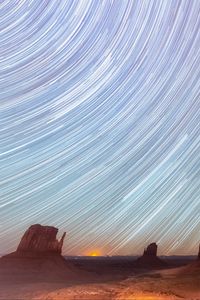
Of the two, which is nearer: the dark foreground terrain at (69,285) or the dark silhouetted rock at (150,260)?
the dark foreground terrain at (69,285)

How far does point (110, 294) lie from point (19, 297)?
791 centimetres

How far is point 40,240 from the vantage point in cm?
8200

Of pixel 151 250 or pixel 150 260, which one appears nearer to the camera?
pixel 150 260

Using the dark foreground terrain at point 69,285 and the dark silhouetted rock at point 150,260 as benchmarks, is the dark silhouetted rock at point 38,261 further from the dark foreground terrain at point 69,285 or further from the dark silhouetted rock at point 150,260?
the dark silhouetted rock at point 150,260

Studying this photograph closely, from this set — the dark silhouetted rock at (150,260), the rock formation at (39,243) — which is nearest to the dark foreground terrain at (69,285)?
the rock formation at (39,243)

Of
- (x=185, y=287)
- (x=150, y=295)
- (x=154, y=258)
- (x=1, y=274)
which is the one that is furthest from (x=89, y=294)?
(x=154, y=258)

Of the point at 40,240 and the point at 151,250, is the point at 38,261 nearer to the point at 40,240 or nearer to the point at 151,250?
the point at 40,240

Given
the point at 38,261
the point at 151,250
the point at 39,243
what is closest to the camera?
the point at 38,261

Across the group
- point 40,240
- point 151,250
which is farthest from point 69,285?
point 151,250

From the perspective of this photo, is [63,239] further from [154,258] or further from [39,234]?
[154,258]

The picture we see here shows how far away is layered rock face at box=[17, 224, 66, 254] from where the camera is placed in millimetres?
79531

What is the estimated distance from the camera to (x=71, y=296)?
31.7 metres

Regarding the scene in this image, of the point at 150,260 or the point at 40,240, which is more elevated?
the point at 40,240

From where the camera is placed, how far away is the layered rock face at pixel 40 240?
79.5 m
